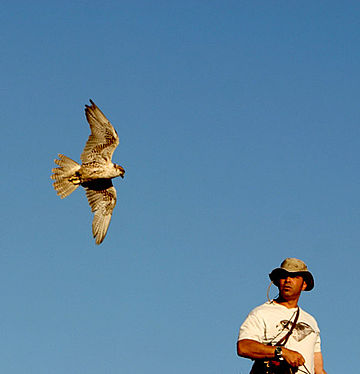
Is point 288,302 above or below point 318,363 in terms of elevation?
above

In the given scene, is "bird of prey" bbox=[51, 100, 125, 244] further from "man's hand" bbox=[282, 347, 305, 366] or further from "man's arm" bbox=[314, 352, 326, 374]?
"man's hand" bbox=[282, 347, 305, 366]

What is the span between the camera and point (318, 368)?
278 inches

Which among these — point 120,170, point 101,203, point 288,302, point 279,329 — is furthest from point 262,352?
point 101,203

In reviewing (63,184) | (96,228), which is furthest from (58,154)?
(96,228)

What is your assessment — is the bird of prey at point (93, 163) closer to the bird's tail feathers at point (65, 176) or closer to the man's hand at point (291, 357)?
the bird's tail feathers at point (65, 176)

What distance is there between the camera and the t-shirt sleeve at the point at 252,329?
649 cm

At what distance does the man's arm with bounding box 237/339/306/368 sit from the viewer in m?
6.25

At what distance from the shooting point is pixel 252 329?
21.4ft

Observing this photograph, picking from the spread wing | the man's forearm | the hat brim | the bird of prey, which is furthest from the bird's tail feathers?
the man's forearm

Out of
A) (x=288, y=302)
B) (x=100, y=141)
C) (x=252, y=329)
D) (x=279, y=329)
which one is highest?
(x=100, y=141)

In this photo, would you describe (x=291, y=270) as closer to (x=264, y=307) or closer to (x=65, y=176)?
(x=264, y=307)

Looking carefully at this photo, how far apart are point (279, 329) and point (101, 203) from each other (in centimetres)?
1345

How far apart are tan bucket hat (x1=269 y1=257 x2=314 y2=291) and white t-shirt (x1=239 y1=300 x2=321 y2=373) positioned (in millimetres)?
253

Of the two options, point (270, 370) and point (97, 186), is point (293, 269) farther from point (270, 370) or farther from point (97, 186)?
point (97, 186)
